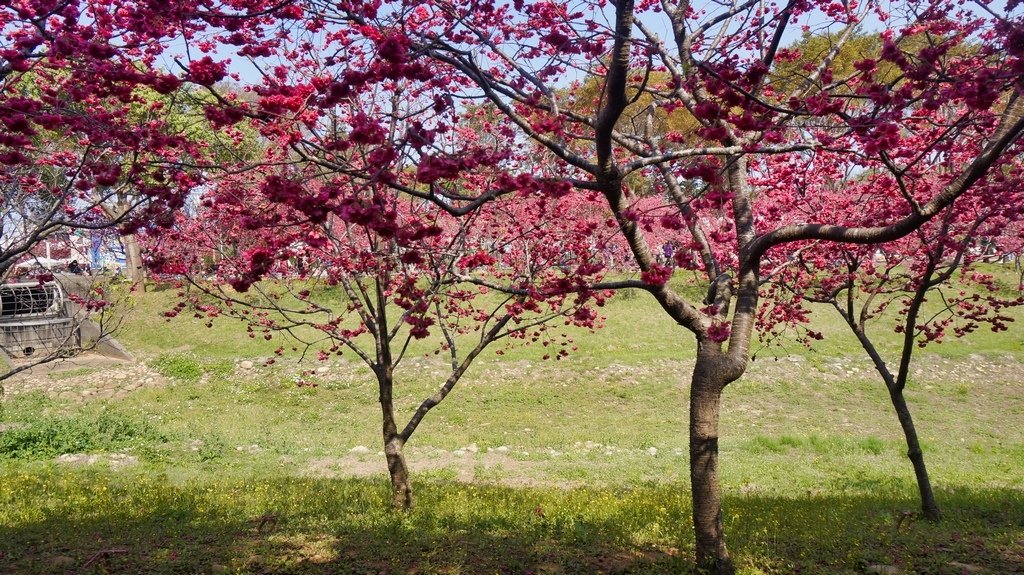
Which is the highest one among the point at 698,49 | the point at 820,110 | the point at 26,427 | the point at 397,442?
the point at 698,49

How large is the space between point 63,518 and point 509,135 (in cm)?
577

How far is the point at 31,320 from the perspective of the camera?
18547mm

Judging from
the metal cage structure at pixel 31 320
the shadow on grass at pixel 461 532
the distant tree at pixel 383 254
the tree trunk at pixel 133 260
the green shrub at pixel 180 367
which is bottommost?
the shadow on grass at pixel 461 532

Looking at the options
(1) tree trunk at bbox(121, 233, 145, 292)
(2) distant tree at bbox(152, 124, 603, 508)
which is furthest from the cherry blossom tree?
(1) tree trunk at bbox(121, 233, 145, 292)

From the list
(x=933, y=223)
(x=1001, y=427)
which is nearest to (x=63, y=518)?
(x=933, y=223)

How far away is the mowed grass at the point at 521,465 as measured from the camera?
575 centimetres

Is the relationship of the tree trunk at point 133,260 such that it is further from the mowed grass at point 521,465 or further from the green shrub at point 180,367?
the green shrub at point 180,367

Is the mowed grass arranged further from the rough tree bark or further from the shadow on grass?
the rough tree bark

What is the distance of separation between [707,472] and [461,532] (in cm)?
239

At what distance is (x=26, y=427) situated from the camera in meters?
12.1

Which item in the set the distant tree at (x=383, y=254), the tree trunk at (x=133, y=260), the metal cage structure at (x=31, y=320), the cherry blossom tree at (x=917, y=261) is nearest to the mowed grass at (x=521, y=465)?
the cherry blossom tree at (x=917, y=261)

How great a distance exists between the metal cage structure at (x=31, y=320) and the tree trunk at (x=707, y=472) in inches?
706

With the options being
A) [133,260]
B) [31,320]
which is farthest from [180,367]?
[133,260]

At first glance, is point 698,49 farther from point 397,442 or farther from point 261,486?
point 261,486
